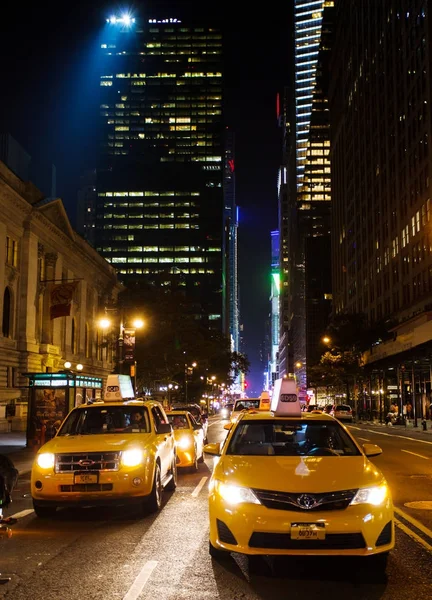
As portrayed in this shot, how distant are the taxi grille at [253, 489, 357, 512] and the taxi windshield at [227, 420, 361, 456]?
4.22 feet

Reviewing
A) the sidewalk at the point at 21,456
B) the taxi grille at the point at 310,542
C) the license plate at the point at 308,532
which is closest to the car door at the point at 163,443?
the taxi grille at the point at 310,542

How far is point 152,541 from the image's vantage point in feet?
26.6

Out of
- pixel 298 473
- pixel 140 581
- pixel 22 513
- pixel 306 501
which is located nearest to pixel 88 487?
pixel 22 513

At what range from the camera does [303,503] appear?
245 inches

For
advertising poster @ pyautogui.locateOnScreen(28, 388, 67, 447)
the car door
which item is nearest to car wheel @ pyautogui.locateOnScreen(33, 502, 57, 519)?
the car door

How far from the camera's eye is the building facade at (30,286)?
41.5 m

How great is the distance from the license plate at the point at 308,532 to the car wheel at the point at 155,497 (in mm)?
4341

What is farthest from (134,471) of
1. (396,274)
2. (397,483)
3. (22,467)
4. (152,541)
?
(396,274)

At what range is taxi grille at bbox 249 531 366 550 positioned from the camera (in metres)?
6.08

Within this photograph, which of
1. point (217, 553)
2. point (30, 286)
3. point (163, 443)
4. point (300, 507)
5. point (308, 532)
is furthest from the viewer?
point (30, 286)

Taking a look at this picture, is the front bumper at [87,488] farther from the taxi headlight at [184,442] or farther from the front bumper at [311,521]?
the taxi headlight at [184,442]

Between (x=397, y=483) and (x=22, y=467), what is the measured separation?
1062cm

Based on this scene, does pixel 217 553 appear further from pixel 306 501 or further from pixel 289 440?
pixel 289 440

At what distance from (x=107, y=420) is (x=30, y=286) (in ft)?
118
